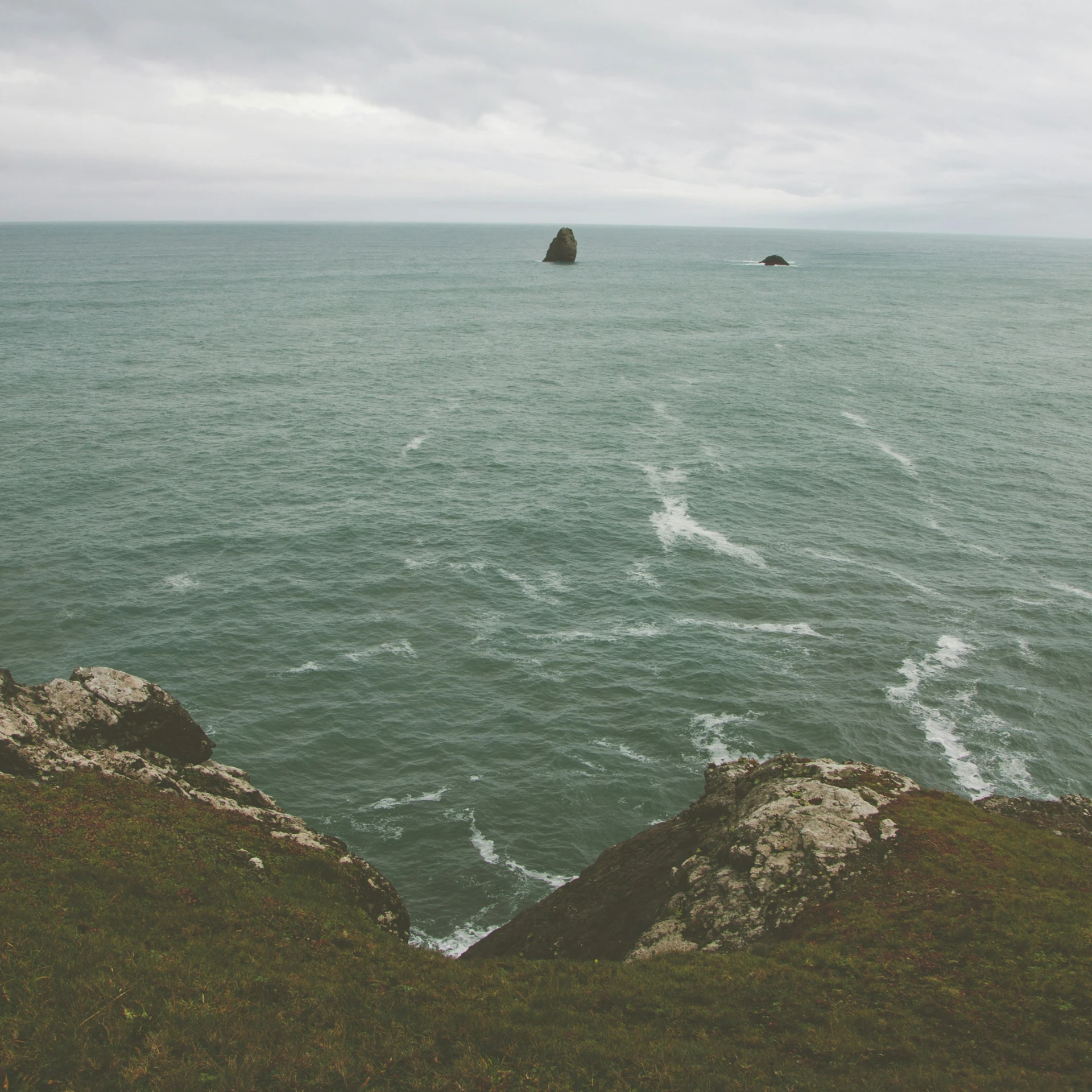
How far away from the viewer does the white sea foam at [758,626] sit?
213ft

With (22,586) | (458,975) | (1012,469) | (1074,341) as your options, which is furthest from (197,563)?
(1074,341)

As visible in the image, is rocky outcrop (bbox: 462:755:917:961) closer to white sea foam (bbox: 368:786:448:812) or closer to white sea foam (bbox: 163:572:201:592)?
white sea foam (bbox: 368:786:448:812)

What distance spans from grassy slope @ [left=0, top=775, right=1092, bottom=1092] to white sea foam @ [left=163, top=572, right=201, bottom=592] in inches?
1606

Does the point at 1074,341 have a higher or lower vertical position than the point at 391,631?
higher

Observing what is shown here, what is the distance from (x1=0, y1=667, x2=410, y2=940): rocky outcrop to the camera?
3175cm

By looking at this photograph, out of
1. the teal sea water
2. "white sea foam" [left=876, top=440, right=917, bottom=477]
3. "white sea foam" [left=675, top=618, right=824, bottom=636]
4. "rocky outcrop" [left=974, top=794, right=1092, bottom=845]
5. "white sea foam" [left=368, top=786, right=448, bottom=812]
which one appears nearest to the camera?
"rocky outcrop" [left=974, top=794, right=1092, bottom=845]

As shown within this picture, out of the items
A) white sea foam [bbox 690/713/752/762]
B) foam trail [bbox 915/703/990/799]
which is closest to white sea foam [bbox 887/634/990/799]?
foam trail [bbox 915/703/990/799]

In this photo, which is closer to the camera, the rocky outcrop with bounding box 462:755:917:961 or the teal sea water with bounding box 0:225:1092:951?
the rocky outcrop with bounding box 462:755:917:961

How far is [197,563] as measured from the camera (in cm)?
7362

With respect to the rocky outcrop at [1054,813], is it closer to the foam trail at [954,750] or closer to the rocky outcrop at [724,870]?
the rocky outcrop at [724,870]

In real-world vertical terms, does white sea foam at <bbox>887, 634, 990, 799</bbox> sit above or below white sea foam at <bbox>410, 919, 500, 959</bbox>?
above

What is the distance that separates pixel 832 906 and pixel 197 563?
206 ft

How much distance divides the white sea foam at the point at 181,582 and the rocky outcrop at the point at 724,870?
46.3m

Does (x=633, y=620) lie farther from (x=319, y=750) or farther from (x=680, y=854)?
(x=680, y=854)
